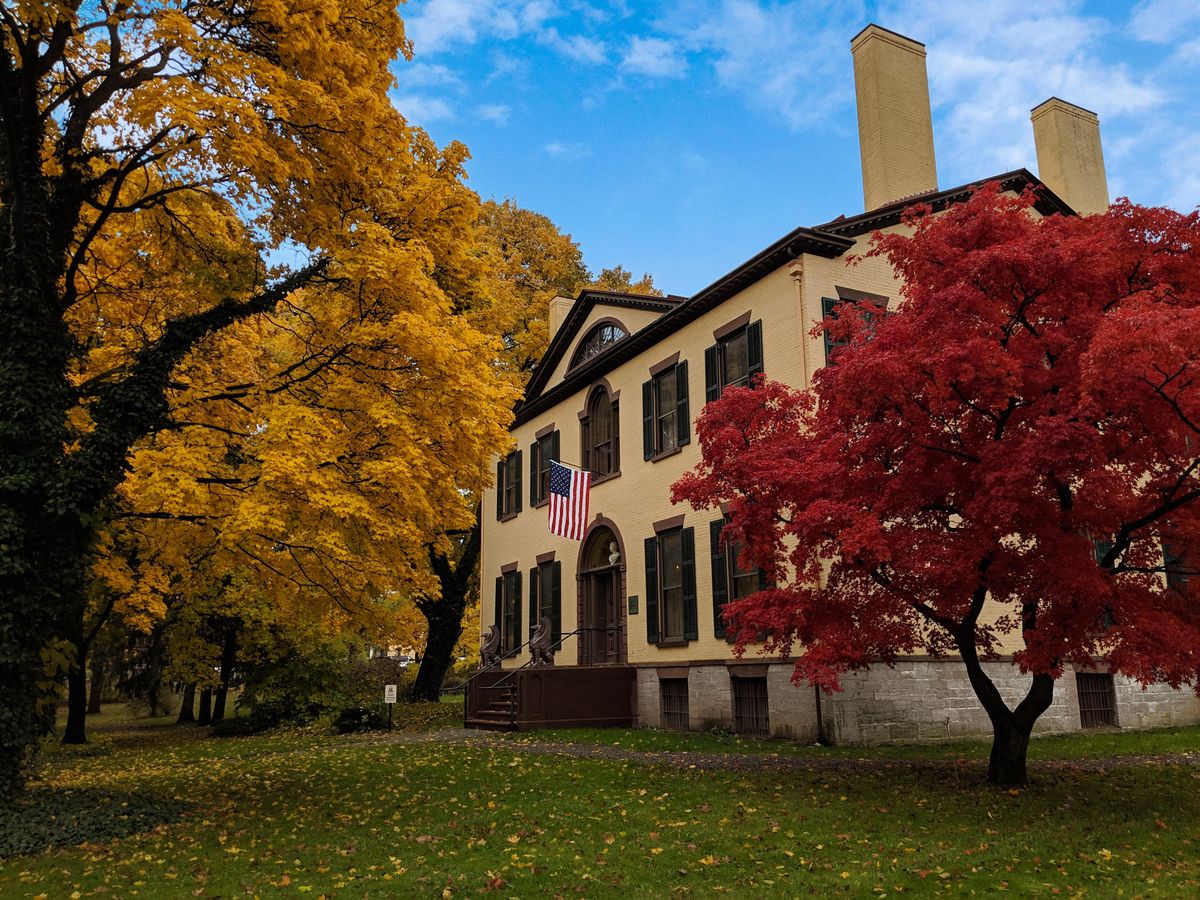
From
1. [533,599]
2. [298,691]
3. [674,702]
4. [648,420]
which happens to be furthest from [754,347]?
[298,691]

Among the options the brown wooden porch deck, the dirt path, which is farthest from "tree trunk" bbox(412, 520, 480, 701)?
the dirt path

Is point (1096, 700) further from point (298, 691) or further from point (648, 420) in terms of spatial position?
point (298, 691)

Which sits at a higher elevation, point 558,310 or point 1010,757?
point 558,310

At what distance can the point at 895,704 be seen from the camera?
596 inches

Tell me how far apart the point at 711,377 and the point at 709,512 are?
108 inches

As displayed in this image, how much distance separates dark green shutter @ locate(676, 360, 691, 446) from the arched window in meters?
2.90

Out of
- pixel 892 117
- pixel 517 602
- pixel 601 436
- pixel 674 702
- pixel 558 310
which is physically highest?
pixel 892 117

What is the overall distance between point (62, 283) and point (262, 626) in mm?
15630

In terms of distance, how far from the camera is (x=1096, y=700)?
698 inches

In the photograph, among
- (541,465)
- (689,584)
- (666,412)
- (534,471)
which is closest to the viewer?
(689,584)

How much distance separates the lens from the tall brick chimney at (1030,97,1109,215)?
2052 centimetres

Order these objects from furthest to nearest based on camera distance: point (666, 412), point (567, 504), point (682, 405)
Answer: point (666, 412)
point (567, 504)
point (682, 405)

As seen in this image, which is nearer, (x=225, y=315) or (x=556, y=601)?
(x=225, y=315)

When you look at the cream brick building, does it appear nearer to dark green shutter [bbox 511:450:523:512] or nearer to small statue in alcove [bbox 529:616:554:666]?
small statue in alcove [bbox 529:616:554:666]
